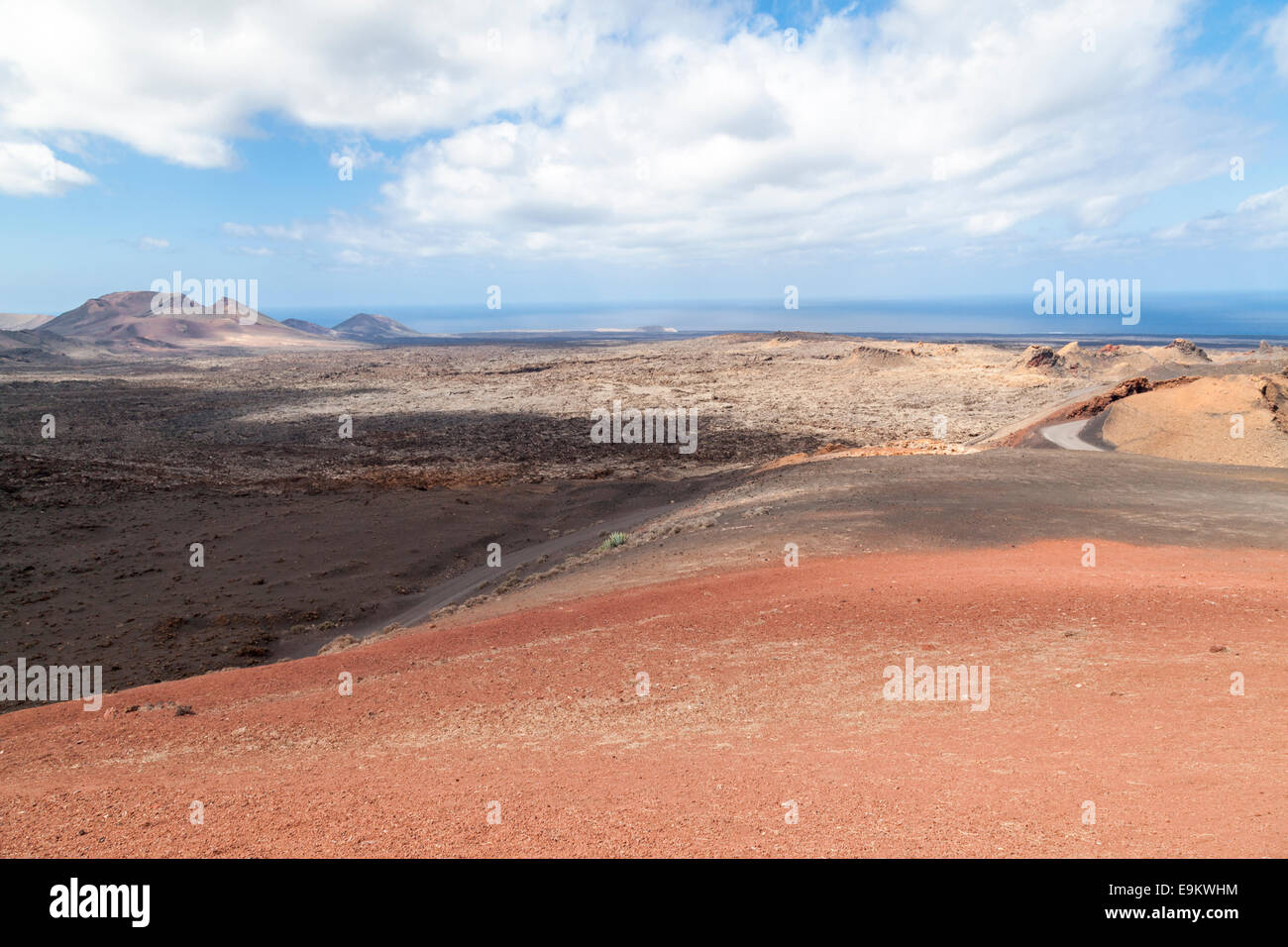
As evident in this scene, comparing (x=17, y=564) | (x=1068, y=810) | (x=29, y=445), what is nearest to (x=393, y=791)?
(x=1068, y=810)

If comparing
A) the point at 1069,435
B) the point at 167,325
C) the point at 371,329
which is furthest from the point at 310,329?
the point at 1069,435

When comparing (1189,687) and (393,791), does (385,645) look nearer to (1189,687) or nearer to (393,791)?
(393,791)

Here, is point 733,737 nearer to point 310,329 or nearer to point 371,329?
point 310,329

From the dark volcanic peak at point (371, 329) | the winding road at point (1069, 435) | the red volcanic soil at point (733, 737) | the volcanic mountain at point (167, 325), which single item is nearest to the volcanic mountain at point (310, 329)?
the dark volcanic peak at point (371, 329)

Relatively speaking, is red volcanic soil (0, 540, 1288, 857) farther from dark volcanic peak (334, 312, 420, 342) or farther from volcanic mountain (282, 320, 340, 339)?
dark volcanic peak (334, 312, 420, 342)

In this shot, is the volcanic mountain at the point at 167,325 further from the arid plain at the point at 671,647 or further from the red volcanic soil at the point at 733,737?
the red volcanic soil at the point at 733,737

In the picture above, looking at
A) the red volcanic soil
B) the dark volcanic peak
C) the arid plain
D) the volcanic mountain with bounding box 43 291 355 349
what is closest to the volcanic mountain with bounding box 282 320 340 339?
the dark volcanic peak
